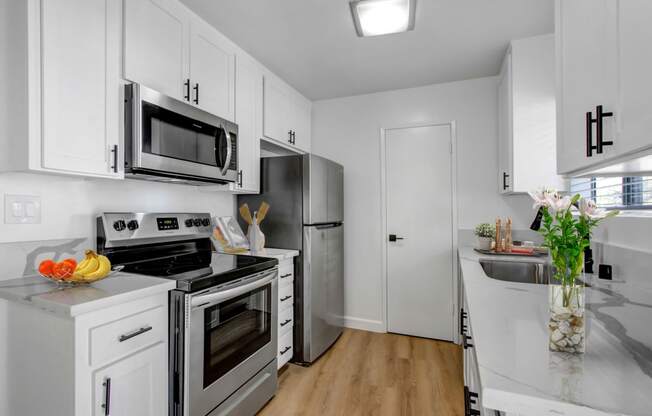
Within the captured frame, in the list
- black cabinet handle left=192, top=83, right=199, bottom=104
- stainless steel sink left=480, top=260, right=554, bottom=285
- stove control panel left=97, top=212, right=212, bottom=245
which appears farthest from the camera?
stainless steel sink left=480, top=260, right=554, bottom=285

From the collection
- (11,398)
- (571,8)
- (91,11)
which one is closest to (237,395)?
(11,398)

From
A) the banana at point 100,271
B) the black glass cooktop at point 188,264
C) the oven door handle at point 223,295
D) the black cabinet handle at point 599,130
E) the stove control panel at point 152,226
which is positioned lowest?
the oven door handle at point 223,295

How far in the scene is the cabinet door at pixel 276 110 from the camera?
8.89 feet

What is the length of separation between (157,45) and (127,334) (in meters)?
1.45

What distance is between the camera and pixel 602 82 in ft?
2.53

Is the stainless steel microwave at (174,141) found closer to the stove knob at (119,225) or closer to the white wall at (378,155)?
the stove knob at (119,225)

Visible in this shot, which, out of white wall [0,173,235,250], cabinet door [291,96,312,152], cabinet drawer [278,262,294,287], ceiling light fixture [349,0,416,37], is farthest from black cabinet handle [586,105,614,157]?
cabinet door [291,96,312,152]

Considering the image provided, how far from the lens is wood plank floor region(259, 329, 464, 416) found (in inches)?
80.2

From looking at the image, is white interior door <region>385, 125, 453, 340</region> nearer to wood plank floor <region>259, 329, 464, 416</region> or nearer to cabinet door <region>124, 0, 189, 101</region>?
wood plank floor <region>259, 329, 464, 416</region>

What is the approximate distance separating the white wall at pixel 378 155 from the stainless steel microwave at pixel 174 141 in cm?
155

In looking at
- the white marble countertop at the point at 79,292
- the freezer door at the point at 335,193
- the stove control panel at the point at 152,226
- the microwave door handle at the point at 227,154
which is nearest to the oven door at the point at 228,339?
the white marble countertop at the point at 79,292

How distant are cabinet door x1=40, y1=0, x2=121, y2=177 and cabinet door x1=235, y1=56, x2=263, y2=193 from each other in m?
0.91

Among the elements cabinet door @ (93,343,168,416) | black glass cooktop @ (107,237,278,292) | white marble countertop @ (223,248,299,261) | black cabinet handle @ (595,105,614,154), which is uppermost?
black cabinet handle @ (595,105,614,154)

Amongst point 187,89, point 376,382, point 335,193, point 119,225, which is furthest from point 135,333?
point 335,193
